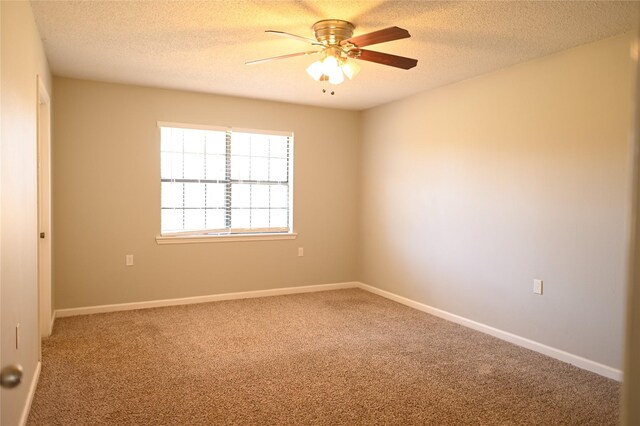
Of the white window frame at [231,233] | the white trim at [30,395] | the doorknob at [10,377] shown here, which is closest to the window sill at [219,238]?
the white window frame at [231,233]

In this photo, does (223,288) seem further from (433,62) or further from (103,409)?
(433,62)

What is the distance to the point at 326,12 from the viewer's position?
8.99ft

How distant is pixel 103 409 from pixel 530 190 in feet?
11.2

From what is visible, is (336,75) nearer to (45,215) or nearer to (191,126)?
(191,126)

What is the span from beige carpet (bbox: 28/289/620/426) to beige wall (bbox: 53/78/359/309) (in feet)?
1.63

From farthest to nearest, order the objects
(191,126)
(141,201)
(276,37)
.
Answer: (191,126) < (141,201) < (276,37)

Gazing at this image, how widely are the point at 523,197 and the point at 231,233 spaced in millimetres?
3151

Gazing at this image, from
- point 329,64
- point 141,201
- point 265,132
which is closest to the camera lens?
point 329,64

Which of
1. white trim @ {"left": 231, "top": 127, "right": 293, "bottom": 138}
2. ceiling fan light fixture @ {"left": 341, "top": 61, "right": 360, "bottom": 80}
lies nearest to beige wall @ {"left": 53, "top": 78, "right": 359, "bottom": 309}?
white trim @ {"left": 231, "top": 127, "right": 293, "bottom": 138}

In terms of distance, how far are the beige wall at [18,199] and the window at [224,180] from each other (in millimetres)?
1967

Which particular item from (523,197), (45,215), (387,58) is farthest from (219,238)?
(523,197)

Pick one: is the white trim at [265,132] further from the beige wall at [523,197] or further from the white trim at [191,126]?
the beige wall at [523,197]

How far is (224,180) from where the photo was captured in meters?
5.14

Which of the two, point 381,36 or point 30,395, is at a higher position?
point 381,36
